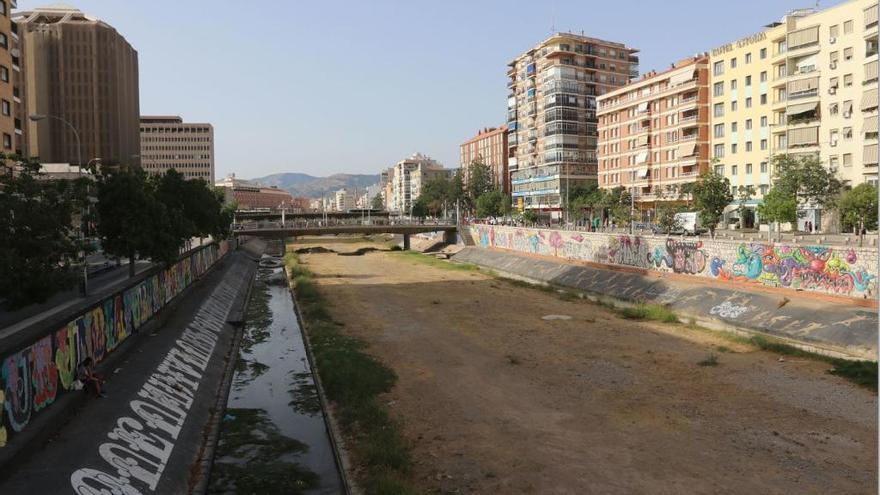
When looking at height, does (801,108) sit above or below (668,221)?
above

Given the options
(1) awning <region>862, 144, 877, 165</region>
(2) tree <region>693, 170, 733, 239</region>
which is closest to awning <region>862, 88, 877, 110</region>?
(1) awning <region>862, 144, 877, 165</region>

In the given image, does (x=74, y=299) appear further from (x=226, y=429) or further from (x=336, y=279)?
(x=336, y=279)

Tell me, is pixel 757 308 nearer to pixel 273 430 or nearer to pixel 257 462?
pixel 273 430

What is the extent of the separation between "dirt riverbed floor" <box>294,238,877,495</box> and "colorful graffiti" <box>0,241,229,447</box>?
39.2ft

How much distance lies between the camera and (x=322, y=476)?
20828 mm

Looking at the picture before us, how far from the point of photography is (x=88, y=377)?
2289 centimetres

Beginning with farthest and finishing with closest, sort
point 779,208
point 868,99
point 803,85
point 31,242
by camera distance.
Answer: point 803,85 < point 868,99 < point 779,208 < point 31,242

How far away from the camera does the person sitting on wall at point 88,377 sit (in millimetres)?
22828

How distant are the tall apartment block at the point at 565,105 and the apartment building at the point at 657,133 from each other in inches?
462

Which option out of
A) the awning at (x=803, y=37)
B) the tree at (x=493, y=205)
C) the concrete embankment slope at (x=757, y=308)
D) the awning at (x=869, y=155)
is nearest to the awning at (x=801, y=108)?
the awning at (x=803, y=37)

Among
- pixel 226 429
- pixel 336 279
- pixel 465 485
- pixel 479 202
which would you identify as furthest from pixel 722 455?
pixel 479 202

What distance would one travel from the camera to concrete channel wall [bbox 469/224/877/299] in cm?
3953

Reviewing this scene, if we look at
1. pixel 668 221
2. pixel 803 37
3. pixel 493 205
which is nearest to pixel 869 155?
pixel 803 37

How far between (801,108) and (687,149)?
2108 cm
